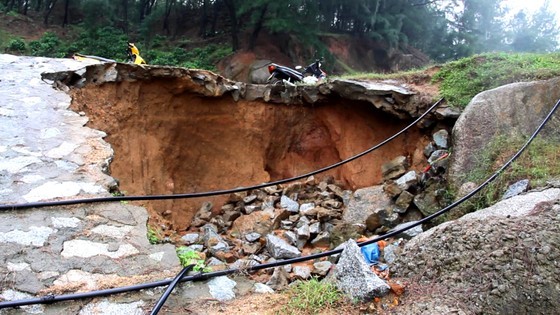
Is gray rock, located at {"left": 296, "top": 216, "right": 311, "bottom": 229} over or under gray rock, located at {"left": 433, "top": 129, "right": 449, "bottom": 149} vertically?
under

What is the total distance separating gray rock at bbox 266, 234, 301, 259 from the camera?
13.3 feet

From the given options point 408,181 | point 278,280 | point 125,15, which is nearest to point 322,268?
point 278,280

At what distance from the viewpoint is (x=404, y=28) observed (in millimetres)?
18297

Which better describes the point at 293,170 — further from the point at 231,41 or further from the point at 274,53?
the point at 231,41

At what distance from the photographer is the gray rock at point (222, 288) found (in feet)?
7.86

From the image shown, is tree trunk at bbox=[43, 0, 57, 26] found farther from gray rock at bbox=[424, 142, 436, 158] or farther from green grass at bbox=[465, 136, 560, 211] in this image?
green grass at bbox=[465, 136, 560, 211]

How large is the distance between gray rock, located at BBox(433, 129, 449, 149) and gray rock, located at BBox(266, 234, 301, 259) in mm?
2262

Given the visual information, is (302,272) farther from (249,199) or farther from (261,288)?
(249,199)

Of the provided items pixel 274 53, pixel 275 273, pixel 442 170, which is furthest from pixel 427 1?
pixel 275 273

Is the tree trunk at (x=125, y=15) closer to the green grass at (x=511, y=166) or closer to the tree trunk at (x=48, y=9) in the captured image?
the tree trunk at (x=48, y=9)

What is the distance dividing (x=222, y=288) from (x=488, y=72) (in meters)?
4.63

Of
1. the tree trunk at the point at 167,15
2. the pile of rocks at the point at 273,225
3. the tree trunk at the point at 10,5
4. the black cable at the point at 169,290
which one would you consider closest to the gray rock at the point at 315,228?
the pile of rocks at the point at 273,225

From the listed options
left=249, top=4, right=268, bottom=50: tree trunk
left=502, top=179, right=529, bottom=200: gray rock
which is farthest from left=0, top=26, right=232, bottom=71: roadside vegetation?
left=502, top=179, right=529, bottom=200: gray rock

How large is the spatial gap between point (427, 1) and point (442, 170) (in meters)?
16.1
